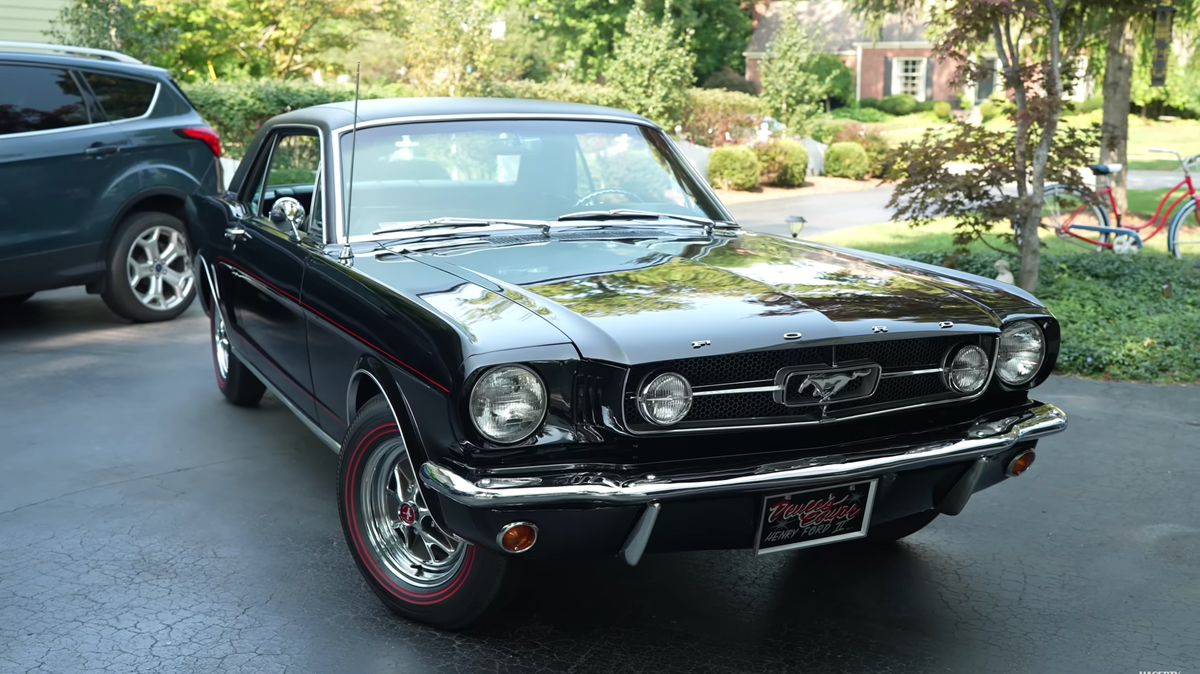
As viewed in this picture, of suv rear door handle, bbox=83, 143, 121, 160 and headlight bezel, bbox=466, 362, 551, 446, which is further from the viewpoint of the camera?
suv rear door handle, bbox=83, 143, 121, 160

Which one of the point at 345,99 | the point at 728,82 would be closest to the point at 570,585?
the point at 345,99

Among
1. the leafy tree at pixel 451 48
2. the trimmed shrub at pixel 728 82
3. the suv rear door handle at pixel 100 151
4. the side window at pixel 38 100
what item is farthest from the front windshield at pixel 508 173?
the trimmed shrub at pixel 728 82

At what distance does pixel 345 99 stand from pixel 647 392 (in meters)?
17.7

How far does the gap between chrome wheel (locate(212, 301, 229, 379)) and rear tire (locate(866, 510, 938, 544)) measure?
353cm

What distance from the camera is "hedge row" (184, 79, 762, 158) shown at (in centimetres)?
1706

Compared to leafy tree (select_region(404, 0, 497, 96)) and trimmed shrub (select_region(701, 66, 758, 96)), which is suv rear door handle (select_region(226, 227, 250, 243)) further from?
trimmed shrub (select_region(701, 66, 758, 96))

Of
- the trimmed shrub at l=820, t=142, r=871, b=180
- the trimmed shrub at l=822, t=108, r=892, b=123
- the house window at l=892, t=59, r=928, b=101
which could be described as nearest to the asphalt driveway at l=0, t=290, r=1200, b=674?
the trimmed shrub at l=820, t=142, r=871, b=180

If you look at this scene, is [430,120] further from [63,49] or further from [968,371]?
[63,49]

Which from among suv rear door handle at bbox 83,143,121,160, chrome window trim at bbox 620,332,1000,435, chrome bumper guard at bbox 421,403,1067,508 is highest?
suv rear door handle at bbox 83,143,121,160

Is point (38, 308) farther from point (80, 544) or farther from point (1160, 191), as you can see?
point (1160, 191)

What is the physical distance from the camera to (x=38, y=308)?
8992mm

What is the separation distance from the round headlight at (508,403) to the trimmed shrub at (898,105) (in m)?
48.2

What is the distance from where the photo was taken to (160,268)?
8484 mm

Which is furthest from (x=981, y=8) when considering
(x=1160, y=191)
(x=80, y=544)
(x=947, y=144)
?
(x=1160, y=191)
